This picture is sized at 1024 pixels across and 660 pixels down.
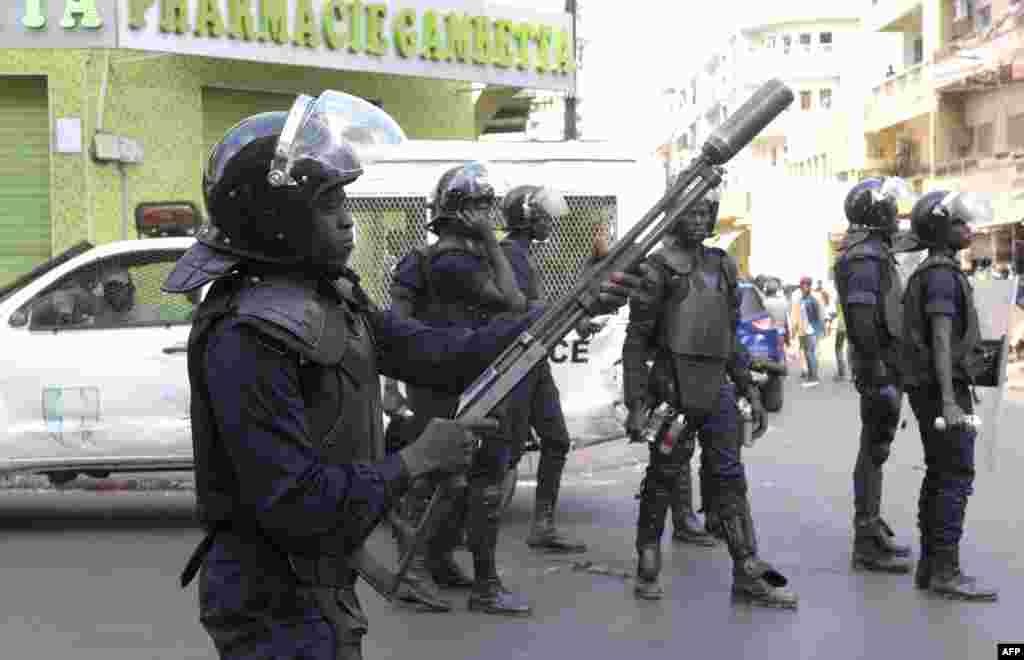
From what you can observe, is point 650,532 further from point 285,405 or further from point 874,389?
point 285,405

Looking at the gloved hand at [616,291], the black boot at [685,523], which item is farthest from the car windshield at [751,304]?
the gloved hand at [616,291]

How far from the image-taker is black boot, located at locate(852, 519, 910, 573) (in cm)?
824

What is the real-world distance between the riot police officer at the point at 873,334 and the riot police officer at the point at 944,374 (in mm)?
407

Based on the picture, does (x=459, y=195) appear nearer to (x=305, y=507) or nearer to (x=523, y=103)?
(x=305, y=507)

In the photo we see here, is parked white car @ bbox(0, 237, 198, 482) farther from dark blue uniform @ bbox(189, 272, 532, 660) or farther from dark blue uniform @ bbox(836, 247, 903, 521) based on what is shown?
dark blue uniform @ bbox(189, 272, 532, 660)

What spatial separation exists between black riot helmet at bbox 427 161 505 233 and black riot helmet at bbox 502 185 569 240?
0.82 metres

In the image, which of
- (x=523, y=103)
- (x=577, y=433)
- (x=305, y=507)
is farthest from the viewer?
(x=523, y=103)

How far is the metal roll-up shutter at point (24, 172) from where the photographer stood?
15.3 metres

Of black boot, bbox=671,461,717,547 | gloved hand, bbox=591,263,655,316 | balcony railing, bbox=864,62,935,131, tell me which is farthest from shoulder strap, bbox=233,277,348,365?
balcony railing, bbox=864,62,935,131

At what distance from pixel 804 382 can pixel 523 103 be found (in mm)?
6454

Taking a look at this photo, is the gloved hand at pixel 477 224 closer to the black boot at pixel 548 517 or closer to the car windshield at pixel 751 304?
the black boot at pixel 548 517

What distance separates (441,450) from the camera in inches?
122

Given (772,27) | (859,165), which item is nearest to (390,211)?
(859,165)

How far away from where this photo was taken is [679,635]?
6941mm
